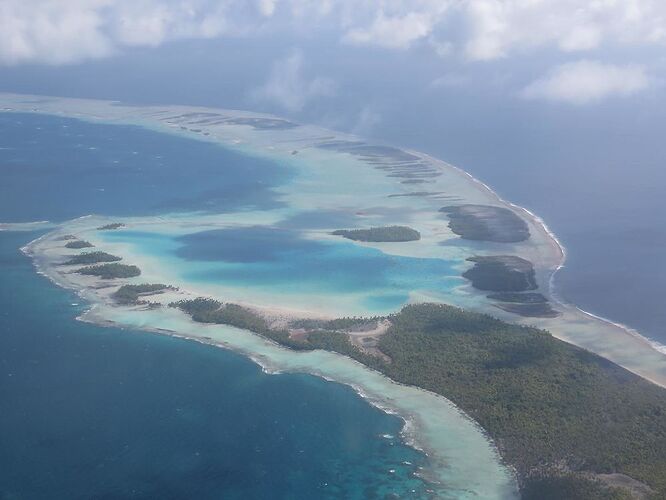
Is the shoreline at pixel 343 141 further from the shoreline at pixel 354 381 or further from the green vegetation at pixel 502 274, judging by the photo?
the shoreline at pixel 354 381

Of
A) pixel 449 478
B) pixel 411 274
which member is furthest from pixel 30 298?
pixel 449 478

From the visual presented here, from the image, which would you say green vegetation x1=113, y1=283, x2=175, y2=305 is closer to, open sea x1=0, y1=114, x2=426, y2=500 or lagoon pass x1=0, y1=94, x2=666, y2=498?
lagoon pass x1=0, y1=94, x2=666, y2=498

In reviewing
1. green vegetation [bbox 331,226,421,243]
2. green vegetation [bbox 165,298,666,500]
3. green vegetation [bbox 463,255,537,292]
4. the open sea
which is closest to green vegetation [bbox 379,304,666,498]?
green vegetation [bbox 165,298,666,500]

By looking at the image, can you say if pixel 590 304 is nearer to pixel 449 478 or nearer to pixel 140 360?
pixel 449 478

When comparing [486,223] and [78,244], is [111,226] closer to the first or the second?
[78,244]

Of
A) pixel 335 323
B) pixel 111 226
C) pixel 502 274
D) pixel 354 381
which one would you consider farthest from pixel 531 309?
pixel 111 226

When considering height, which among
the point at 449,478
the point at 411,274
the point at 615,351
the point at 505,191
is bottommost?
the point at 449,478
